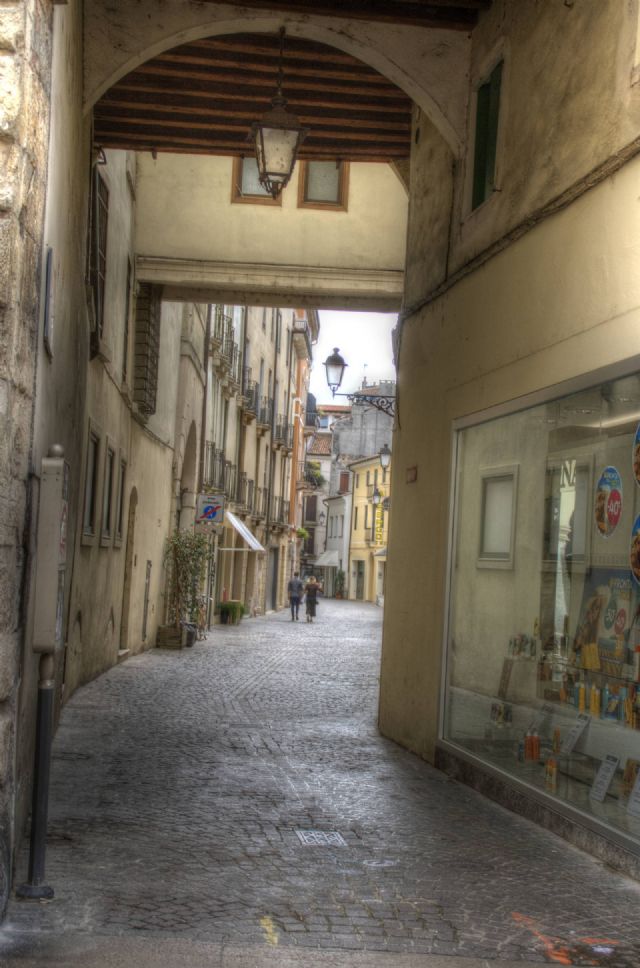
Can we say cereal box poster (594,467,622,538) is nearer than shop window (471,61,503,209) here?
Yes

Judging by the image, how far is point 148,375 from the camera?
18750 mm

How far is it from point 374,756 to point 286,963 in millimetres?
5648

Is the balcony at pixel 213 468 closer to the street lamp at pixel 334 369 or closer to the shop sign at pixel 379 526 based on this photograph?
the street lamp at pixel 334 369

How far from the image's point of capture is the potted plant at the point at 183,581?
23.2m

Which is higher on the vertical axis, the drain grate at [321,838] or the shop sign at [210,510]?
the shop sign at [210,510]

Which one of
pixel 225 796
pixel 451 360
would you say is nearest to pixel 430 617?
pixel 451 360

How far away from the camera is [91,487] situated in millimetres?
14703

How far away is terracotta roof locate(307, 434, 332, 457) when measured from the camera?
98.1 meters

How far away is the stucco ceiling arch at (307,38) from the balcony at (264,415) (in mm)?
30665

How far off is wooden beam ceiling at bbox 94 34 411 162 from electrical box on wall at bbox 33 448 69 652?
680 centimetres

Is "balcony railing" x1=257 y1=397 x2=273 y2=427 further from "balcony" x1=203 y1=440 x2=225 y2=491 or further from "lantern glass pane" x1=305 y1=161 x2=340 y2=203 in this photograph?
"lantern glass pane" x1=305 y1=161 x2=340 y2=203

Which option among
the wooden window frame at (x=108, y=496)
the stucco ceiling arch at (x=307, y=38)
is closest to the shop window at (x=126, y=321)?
the wooden window frame at (x=108, y=496)

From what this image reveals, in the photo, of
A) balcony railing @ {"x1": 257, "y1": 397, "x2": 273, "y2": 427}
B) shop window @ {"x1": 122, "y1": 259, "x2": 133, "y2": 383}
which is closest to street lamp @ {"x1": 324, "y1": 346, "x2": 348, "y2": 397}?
shop window @ {"x1": 122, "y1": 259, "x2": 133, "y2": 383}

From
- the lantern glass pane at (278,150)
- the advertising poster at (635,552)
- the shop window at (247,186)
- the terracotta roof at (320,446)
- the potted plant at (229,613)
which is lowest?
the potted plant at (229,613)
